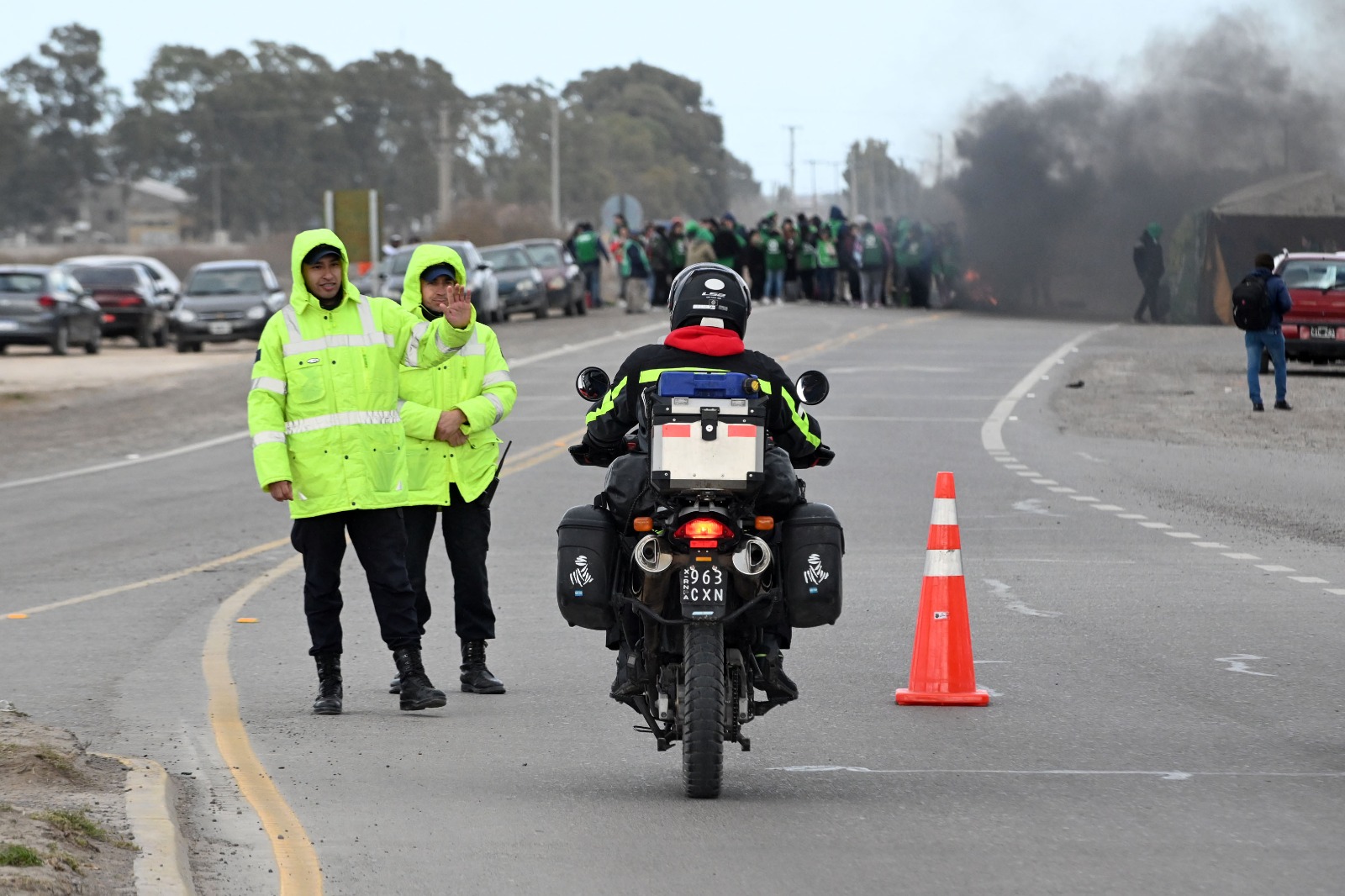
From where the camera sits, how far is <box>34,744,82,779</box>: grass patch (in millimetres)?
6785

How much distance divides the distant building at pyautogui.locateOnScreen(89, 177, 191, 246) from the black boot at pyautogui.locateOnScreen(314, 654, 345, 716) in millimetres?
139034

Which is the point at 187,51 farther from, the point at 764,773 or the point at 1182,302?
the point at 764,773

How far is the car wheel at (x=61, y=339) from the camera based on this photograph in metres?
40.3

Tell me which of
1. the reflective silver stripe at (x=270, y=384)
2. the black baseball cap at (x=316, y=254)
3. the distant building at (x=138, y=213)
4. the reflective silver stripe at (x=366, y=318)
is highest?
the distant building at (x=138, y=213)

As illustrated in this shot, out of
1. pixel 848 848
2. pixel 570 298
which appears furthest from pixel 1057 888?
pixel 570 298

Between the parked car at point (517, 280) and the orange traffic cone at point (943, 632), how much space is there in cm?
3757

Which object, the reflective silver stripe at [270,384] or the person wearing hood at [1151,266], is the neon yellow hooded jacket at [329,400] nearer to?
the reflective silver stripe at [270,384]

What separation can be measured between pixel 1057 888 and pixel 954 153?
5503 cm

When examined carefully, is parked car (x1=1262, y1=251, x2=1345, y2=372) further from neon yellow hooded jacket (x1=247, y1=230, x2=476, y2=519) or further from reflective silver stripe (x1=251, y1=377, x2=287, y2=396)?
reflective silver stripe (x1=251, y1=377, x2=287, y2=396)

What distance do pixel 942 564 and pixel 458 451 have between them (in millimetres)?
2036

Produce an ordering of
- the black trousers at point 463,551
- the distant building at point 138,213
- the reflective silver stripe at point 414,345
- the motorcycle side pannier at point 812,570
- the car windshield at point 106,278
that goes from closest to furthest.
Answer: the motorcycle side pannier at point 812,570
the reflective silver stripe at point 414,345
the black trousers at point 463,551
the car windshield at point 106,278
the distant building at point 138,213

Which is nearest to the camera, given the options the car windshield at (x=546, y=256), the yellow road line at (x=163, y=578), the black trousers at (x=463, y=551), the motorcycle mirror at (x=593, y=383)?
the motorcycle mirror at (x=593, y=383)

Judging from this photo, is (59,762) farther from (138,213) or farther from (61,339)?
(138,213)

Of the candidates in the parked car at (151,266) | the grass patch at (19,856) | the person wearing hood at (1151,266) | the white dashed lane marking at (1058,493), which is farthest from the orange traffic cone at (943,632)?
the person wearing hood at (1151,266)
